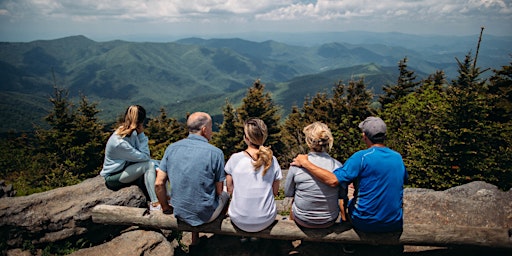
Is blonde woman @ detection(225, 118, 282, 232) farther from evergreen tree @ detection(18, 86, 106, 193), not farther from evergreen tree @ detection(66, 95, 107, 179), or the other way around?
evergreen tree @ detection(66, 95, 107, 179)

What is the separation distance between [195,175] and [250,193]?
875mm

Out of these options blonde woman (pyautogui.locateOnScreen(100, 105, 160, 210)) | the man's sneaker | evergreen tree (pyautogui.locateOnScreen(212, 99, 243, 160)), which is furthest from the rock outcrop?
evergreen tree (pyautogui.locateOnScreen(212, 99, 243, 160))

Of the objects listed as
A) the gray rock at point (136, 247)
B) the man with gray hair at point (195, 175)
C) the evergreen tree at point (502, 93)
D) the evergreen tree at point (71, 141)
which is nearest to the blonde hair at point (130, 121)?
the man with gray hair at point (195, 175)

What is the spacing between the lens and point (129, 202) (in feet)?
18.1

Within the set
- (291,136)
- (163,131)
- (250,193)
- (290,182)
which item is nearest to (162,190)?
(250,193)

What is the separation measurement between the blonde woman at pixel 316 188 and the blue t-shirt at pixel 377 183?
268 mm

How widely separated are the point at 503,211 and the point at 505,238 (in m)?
1.61

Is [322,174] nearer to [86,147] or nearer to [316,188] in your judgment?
[316,188]

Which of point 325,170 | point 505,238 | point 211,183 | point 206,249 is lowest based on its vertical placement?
point 206,249

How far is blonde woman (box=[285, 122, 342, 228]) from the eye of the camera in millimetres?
4207

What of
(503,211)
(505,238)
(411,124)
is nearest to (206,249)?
(505,238)

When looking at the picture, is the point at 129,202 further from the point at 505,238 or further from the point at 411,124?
the point at 411,124

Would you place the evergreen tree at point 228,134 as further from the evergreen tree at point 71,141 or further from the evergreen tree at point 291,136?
the evergreen tree at point 71,141

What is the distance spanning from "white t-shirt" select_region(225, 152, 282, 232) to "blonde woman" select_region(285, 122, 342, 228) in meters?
0.38
